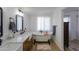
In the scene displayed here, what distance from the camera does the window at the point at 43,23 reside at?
163 centimetres

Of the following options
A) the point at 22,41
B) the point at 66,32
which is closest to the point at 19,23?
the point at 22,41

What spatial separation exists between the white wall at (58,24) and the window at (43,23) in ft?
0.33

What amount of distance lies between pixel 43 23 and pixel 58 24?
0.83 ft

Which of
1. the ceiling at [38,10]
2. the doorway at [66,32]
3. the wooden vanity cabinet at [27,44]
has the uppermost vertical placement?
the ceiling at [38,10]

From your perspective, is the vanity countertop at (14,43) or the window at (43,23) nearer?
the vanity countertop at (14,43)

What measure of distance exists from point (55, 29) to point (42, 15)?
0.32 m

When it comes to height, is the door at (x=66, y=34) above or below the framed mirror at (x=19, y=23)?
below

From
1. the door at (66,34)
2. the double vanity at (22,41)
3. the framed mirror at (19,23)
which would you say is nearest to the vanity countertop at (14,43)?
the double vanity at (22,41)

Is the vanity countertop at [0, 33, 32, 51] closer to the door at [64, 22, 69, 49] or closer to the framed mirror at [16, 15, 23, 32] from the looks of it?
the framed mirror at [16, 15, 23, 32]

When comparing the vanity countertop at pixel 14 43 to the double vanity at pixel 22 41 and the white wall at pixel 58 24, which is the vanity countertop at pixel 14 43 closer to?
the double vanity at pixel 22 41
